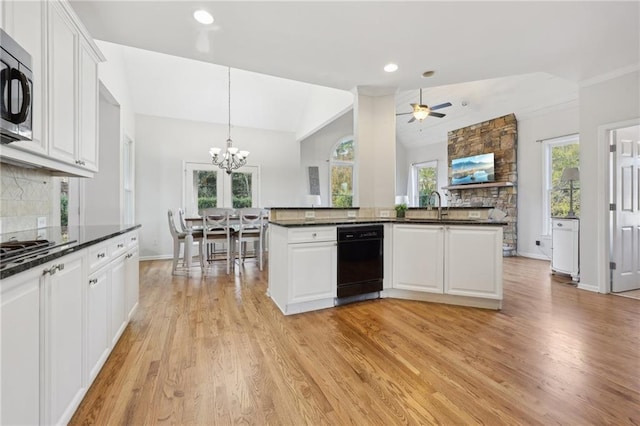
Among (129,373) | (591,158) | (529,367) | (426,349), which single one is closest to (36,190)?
(129,373)

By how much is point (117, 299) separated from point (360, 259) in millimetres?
2242

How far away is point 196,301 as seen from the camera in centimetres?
326

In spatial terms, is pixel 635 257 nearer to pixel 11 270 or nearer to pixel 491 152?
pixel 491 152

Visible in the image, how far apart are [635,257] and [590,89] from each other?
2.22m

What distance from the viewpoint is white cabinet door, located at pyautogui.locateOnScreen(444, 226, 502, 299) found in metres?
2.95

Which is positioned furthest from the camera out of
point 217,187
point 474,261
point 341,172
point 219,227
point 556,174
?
point 341,172

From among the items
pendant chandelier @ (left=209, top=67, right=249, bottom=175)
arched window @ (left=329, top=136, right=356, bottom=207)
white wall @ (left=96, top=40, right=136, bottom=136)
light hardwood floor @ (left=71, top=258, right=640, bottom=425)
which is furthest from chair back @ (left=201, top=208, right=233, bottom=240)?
arched window @ (left=329, top=136, right=356, bottom=207)

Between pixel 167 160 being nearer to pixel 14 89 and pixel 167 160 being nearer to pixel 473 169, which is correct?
pixel 14 89

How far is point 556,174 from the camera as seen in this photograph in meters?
5.64

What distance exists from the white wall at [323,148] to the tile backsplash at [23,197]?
5.92 m

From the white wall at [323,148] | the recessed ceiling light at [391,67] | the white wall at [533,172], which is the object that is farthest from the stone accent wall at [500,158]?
the recessed ceiling light at [391,67]

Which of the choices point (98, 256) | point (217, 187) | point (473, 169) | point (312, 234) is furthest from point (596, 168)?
point (217, 187)

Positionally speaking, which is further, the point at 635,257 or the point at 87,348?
the point at 635,257

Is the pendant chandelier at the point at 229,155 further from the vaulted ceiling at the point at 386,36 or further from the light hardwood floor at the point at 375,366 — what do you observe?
the light hardwood floor at the point at 375,366
